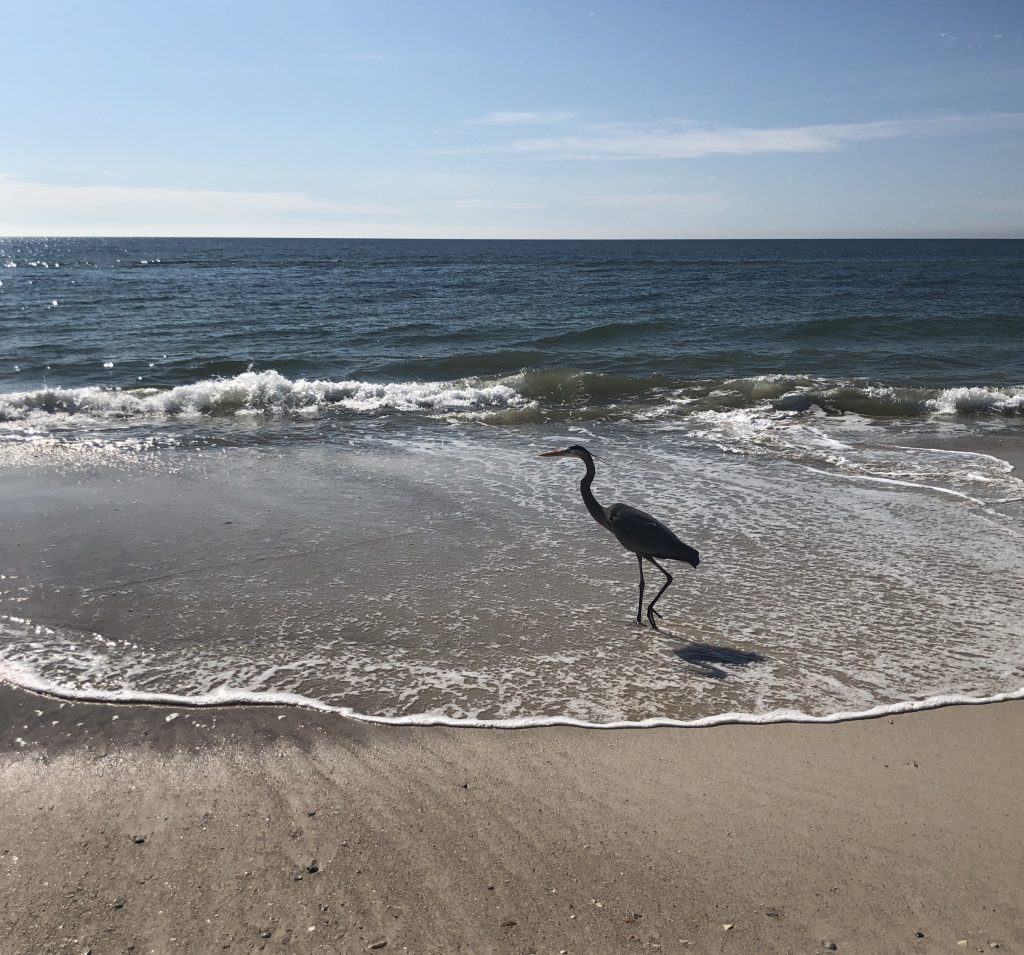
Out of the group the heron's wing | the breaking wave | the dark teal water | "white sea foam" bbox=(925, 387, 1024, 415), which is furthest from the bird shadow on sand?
the dark teal water

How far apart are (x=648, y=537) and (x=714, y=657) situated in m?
0.92

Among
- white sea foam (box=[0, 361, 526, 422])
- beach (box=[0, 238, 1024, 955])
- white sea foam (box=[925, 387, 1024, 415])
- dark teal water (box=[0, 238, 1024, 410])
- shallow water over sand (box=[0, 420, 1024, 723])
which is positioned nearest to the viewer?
beach (box=[0, 238, 1024, 955])

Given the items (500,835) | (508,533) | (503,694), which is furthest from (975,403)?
(500,835)

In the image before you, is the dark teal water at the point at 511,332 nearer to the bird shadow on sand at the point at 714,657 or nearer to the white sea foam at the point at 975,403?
the white sea foam at the point at 975,403

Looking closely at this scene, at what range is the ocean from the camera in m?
4.81

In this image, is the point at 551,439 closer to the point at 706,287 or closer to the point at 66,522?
the point at 66,522

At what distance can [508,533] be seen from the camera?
24.1 ft

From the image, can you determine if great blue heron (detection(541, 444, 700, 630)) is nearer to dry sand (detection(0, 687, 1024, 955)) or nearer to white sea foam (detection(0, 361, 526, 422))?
dry sand (detection(0, 687, 1024, 955))

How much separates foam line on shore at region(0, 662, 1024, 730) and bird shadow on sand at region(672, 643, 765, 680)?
501 millimetres

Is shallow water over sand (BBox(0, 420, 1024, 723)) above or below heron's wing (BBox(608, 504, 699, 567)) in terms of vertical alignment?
below

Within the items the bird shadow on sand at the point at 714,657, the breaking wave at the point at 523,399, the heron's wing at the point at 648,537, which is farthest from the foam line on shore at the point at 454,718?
the breaking wave at the point at 523,399

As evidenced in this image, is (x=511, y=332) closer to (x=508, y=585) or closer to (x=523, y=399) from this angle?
(x=523, y=399)

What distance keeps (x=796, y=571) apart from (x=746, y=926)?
3.85 m

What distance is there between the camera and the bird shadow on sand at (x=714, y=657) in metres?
4.91
